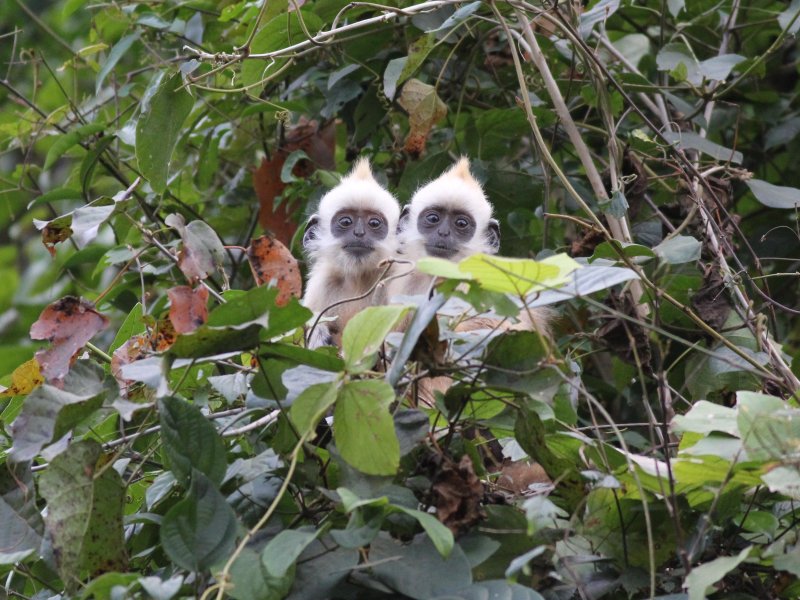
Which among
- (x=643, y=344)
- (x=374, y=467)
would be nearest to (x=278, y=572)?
(x=374, y=467)

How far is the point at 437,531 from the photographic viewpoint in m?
1.87

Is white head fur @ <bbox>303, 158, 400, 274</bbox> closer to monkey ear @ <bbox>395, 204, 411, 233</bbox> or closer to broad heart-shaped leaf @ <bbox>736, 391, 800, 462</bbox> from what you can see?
monkey ear @ <bbox>395, 204, 411, 233</bbox>

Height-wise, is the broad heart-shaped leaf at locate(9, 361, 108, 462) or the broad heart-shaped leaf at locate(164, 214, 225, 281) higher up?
the broad heart-shaped leaf at locate(164, 214, 225, 281)

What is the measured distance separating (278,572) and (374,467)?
0.28m

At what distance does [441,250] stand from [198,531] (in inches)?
108

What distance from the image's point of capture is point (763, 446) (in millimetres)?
1962

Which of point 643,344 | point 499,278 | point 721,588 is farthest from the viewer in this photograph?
point 643,344

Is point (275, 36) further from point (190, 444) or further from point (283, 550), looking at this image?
point (283, 550)

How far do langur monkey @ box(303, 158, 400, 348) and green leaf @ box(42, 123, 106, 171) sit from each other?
3.17 feet

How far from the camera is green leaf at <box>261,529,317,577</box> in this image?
186 cm

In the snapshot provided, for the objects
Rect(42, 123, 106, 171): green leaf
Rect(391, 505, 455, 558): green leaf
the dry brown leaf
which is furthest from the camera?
Rect(42, 123, 106, 171): green leaf

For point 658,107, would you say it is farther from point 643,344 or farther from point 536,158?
point 643,344

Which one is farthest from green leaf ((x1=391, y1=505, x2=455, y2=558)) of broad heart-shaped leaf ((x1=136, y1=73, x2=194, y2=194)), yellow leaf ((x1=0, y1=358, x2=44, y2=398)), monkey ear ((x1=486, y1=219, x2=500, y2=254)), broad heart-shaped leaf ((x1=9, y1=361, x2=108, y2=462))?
monkey ear ((x1=486, y1=219, x2=500, y2=254))

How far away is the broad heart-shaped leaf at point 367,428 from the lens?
197cm
